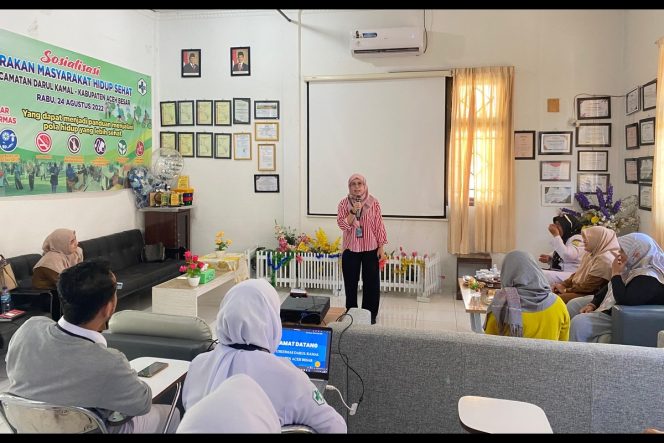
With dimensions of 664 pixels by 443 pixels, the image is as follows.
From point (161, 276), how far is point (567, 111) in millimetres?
4904

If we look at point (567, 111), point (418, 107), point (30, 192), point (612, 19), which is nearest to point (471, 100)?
point (418, 107)

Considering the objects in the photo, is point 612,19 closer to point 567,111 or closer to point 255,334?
point 567,111

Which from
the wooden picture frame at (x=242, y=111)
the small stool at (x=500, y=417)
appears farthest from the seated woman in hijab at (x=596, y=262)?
the wooden picture frame at (x=242, y=111)

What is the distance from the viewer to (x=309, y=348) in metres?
2.01

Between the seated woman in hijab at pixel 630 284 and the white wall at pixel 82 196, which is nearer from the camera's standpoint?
the seated woman in hijab at pixel 630 284

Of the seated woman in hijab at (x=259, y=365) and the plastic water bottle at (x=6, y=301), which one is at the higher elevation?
the seated woman in hijab at (x=259, y=365)

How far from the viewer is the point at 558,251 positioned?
4.73 metres

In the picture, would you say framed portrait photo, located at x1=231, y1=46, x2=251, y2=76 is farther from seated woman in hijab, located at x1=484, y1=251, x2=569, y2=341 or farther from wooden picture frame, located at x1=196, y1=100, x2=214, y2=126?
seated woman in hijab, located at x1=484, y1=251, x2=569, y2=341

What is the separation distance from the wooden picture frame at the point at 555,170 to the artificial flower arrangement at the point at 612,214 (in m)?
0.40

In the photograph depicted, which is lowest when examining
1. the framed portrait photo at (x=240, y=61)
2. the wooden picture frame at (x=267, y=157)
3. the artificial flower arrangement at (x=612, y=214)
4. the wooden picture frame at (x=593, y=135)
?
the artificial flower arrangement at (x=612, y=214)

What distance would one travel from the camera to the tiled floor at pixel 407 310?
4660 mm

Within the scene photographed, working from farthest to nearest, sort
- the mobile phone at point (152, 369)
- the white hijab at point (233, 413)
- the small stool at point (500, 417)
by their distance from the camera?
1. the mobile phone at point (152, 369)
2. the small stool at point (500, 417)
3. the white hijab at point (233, 413)

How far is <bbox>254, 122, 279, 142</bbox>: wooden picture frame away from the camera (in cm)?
631

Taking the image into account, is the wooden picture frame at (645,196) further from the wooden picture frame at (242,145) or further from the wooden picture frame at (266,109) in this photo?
the wooden picture frame at (242,145)
